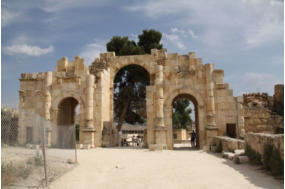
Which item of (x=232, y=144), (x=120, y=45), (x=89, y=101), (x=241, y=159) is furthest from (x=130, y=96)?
(x=241, y=159)

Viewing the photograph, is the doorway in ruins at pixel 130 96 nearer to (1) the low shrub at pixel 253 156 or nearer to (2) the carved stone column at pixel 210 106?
(2) the carved stone column at pixel 210 106

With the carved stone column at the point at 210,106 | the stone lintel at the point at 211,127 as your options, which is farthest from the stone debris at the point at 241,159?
the stone lintel at the point at 211,127

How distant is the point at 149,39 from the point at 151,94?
46.2 ft

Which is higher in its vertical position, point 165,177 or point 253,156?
point 253,156

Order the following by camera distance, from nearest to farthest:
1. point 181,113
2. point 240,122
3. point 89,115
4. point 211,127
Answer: point 240,122, point 211,127, point 89,115, point 181,113

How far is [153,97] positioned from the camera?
1500 centimetres

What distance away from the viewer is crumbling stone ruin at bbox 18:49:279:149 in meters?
14.5

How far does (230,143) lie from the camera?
1052 cm

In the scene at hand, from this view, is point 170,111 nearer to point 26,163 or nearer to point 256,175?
point 256,175

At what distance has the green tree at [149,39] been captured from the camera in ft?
90.1

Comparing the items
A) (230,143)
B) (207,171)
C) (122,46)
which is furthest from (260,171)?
(122,46)

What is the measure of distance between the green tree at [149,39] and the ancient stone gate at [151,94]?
35.2 feet

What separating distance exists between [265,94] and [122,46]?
15.5 m

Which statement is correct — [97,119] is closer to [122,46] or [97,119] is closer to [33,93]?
[33,93]
